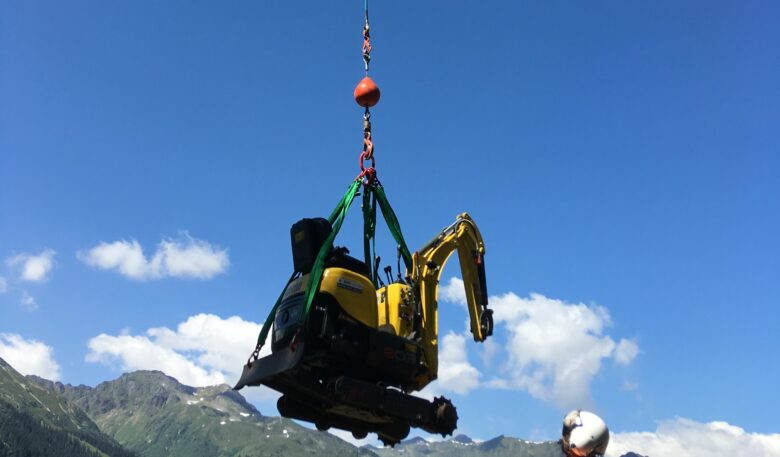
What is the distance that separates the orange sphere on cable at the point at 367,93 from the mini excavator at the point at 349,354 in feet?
10.6

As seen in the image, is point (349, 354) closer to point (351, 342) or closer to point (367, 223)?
point (351, 342)

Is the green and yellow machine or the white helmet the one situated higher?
the green and yellow machine

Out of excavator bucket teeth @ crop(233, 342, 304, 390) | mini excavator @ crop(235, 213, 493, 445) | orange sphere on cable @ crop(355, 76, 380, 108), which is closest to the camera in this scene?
excavator bucket teeth @ crop(233, 342, 304, 390)

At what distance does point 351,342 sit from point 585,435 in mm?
7615

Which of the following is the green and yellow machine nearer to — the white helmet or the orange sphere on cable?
the orange sphere on cable

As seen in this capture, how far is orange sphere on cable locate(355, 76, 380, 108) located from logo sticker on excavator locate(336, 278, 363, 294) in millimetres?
4489

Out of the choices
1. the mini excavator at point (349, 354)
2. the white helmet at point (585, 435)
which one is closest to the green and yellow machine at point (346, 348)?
the mini excavator at point (349, 354)

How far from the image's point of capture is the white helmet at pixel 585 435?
7465mm

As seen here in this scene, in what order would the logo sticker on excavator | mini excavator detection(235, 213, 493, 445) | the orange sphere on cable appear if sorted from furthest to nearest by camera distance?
1. the orange sphere on cable
2. the logo sticker on excavator
3. mini excavator detection(235, 213, 493, 445)

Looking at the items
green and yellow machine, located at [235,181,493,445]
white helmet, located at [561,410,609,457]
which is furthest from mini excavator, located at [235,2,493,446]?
white helmet, located at [561,410,609,457]

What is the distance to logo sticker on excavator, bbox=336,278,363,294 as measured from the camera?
14.8 m

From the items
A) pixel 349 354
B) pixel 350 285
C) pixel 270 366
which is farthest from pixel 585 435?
pixel 270 366

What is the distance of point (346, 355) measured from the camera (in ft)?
47.1

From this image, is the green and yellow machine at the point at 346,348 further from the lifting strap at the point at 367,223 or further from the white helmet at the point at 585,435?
the white helmet at the point at 585,435
